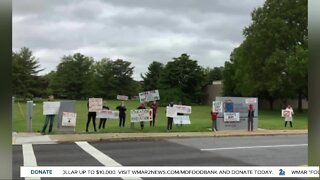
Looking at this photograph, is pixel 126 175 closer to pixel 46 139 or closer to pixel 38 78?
pixel 38 78

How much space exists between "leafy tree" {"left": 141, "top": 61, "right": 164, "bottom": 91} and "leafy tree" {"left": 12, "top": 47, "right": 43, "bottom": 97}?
4.07 feet

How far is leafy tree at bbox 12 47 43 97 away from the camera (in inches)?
190

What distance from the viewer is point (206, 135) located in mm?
19156

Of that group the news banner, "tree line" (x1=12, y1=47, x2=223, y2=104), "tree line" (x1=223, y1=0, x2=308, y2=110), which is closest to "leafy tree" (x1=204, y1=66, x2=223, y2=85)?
"tree line" (x1=12, y1=47, x2=223, y2=104)

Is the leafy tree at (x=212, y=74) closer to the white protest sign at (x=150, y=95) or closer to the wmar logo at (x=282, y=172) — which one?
the white protest sign at (x=150, y=95)

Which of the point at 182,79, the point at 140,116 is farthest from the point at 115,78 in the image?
the point at 140,116

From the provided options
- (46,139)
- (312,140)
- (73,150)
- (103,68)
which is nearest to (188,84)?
(103,68)

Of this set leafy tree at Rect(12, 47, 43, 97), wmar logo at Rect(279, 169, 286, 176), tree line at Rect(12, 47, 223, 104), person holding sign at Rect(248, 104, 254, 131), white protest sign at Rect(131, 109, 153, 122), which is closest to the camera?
leafy tree at Rect(12, 47, 43, 97)

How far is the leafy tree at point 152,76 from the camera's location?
207 inches

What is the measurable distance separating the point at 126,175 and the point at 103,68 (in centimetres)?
131

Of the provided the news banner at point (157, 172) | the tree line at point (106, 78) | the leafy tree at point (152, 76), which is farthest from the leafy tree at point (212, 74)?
the news banner at point (157, 172)

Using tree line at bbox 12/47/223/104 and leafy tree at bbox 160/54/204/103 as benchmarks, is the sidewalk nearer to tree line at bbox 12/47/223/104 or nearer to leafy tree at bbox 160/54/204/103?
tree line at bbox 12/47/223/104

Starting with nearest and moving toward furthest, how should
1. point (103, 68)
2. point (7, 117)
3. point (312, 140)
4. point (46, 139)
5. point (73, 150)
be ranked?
point (7, 117)
point (312, 140)
point (103, 68)
point (73, 150)
point (46, 139)

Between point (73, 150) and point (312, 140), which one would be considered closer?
point (312, 140)
